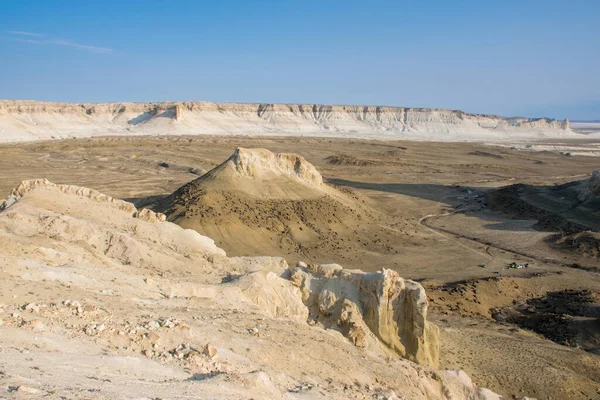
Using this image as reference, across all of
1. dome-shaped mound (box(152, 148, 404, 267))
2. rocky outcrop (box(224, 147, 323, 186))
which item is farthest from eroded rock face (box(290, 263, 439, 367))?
rocky outcrop (box(224, 147, 323, 186))

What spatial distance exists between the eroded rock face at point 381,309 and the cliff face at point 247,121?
114 m

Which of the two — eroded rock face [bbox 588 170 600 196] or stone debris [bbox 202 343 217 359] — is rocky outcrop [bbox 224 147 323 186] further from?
stone debris [bbox 202 343 217 359]

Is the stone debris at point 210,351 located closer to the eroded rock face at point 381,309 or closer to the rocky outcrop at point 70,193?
the eroded rock face at point 381,309

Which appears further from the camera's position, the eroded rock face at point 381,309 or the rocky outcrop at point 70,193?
the rocky outcrop at point 70,193

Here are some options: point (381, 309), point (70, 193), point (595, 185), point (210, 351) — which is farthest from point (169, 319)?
point (595, 185)

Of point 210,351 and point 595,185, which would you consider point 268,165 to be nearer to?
point 595,185

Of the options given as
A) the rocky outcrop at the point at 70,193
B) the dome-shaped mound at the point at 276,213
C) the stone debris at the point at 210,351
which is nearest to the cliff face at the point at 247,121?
the dome-shaped mound at the point at 276,213

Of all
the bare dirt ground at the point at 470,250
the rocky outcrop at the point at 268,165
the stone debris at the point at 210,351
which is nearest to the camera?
the stone debris at the point at 210,351

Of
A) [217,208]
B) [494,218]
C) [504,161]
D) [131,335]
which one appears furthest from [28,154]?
[131,335]

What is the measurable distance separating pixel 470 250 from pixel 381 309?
69.0 feet

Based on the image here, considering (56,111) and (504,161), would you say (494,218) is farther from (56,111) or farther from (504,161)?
(56,111)

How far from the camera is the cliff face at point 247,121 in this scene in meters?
130

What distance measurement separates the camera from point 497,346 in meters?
17.0

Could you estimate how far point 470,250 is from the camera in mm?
33688
